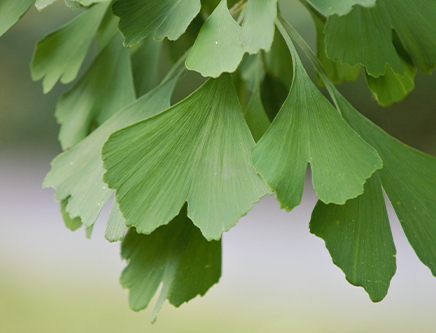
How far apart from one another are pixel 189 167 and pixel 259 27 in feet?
0.36

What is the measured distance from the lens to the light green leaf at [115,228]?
30cm

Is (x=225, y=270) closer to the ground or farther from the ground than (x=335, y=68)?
closer to the ground

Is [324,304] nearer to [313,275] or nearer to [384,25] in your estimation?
[313,275]

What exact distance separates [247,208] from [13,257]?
3.42 feet

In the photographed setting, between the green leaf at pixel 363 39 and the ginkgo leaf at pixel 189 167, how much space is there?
0.10 metres

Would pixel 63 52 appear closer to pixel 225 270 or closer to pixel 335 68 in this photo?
pixel 335 68

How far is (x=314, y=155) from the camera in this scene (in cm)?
29

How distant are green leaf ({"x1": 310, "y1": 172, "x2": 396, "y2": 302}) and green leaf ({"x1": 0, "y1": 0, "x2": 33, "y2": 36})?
30 cm

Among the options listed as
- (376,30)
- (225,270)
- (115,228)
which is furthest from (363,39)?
(225,270)

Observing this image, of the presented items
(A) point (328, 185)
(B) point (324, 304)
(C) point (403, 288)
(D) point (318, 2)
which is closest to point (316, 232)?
(A) point (328, 185)

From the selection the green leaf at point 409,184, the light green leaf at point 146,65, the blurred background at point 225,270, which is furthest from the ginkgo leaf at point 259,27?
→ the blurred background at point 225,270

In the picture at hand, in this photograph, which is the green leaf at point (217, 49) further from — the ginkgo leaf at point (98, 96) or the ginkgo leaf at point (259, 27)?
the ginkgo leaf at point (98, 96)

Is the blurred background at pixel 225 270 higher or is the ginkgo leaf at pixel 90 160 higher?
the ginkgo leaf at pixel 90 160

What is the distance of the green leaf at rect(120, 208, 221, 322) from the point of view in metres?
0.39
